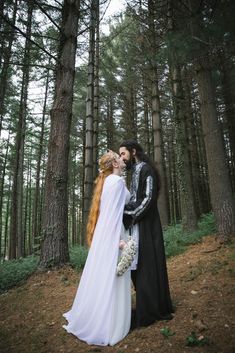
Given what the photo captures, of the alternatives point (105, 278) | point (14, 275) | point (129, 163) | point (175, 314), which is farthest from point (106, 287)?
point (14, 275)

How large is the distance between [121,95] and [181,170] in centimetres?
926

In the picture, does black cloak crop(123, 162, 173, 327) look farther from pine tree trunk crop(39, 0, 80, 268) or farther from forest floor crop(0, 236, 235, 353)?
pine tree trunk crop(39, 0, 80, 268)

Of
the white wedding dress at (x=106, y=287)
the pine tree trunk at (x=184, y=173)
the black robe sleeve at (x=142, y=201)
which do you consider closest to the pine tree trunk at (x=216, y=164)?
the pine tree trunk at (x=184, y=173)

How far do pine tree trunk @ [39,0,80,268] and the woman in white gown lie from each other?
2.77 m

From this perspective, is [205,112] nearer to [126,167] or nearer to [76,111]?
[126,167]

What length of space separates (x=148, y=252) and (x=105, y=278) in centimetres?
72

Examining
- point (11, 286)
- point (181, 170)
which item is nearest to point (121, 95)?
point (181, 170)

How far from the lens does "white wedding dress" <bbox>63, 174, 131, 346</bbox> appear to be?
3.94 metres

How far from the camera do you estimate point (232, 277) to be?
16.8 feet

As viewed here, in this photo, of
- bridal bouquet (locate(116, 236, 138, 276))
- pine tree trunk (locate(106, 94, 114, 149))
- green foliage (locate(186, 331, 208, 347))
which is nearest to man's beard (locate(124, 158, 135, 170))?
bridal bouquet (locate(116, 236, 138, 276))

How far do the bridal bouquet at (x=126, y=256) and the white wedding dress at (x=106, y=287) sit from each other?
115 millimetres

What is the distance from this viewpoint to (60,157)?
7477mm

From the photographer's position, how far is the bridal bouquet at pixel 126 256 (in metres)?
3.99

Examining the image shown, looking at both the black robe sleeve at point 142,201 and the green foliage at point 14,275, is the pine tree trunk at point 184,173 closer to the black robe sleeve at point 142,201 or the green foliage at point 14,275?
the green foliage at point 14,275
